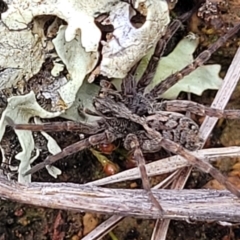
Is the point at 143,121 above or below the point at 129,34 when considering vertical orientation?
below

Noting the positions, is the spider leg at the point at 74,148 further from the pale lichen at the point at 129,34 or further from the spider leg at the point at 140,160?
the pale lichen at the point at 129,34

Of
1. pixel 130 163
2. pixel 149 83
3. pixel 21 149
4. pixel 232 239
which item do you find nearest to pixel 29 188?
pixel 21 149

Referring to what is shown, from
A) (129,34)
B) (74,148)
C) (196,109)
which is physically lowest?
(74,148)

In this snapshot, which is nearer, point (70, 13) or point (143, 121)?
point (70, 13)

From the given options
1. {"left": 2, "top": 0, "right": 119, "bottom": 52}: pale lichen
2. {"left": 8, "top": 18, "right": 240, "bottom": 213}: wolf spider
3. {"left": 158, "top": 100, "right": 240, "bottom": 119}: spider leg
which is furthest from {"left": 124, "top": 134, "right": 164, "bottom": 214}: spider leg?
{"left": 2, "top": 0, "right": 119, "bottom": 52}: pale lichen

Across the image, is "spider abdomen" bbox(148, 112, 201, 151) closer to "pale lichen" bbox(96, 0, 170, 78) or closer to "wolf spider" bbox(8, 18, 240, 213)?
"wolf spider" bbox(8, 18, 240, 213)

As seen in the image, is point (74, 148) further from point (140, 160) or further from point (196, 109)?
point (196, 109)

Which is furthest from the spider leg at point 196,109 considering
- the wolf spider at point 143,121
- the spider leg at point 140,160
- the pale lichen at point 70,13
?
the pale lichen at point 70,13

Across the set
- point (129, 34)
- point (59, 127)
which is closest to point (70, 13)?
point (129, 34)

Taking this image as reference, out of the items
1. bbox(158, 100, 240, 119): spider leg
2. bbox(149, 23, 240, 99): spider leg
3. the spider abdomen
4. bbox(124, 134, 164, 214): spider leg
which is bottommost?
bbox(124, 134, 164, 214): spider leg
